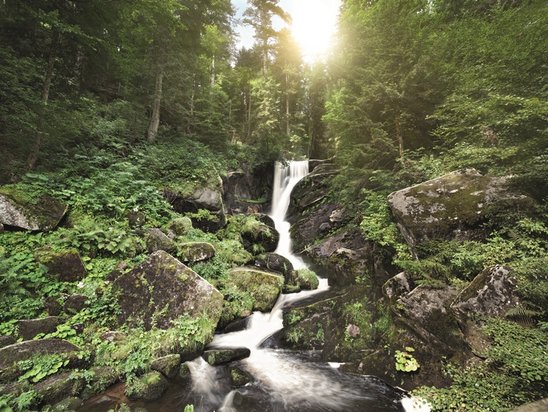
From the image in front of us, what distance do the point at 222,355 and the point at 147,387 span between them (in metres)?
1.69

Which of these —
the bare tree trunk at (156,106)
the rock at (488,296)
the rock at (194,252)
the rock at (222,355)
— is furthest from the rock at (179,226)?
the rock at (488,296)

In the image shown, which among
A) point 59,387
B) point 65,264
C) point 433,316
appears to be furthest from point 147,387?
point 433,316

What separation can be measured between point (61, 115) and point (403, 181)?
36.9ft

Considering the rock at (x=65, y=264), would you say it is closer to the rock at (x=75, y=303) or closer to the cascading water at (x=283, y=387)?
the rock at (x=75, y=303)

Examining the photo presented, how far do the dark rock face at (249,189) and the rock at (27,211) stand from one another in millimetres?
8953

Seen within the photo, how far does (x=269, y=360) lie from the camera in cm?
629

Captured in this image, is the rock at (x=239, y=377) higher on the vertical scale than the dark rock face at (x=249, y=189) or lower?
lower

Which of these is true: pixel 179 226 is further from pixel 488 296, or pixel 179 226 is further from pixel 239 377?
pixel 488 296

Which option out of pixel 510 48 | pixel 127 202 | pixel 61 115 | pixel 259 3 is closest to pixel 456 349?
pixel 510 48

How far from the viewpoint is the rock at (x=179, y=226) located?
9267 mm

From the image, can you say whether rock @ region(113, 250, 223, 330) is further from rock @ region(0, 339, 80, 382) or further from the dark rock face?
the dark rock face

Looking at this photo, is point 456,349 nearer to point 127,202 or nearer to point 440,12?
point 127,202

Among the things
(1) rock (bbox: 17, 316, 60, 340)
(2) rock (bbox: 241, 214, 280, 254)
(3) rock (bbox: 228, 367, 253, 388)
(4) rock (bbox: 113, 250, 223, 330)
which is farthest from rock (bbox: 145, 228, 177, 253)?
(2) rock (bbox: 241, 214, 280, 254)

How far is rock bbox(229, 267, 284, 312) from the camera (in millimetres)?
7953
